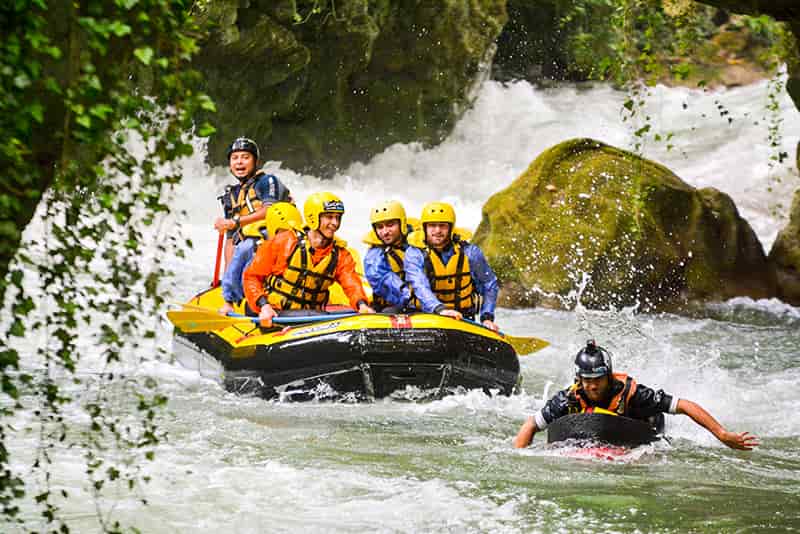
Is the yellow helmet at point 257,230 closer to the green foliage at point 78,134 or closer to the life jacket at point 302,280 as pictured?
the life jacket at point 302,280

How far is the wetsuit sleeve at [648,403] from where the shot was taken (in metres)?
6.00

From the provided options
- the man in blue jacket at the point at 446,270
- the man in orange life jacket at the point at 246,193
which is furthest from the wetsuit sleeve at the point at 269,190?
the man in blue jacket at the point at 446,270

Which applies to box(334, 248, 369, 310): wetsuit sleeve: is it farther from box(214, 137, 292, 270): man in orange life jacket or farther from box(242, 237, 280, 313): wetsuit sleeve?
box(214, 137, 292, 270): man in orange life jacket

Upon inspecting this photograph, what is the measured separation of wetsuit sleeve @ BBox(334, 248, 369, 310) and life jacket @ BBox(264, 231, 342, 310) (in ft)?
0.17

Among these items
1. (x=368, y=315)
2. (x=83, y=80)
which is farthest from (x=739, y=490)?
(x=83, y=80)

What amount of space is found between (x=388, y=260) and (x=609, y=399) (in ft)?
9.15

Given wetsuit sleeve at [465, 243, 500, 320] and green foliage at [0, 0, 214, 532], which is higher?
wetsuit sleeve at [465, 243, 500, 320]

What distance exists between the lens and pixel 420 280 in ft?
26.5

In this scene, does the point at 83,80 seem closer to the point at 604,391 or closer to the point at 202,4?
the point at 202,4

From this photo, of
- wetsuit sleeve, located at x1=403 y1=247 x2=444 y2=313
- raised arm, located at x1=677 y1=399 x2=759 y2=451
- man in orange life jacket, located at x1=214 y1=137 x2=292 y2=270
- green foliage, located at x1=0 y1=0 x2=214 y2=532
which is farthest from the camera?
man in orange life jacket, located at x1=214 y1=137 x2=292 y2=270

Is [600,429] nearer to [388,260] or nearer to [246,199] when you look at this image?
[388,260]

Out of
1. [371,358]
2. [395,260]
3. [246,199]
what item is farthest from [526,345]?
[246,199]

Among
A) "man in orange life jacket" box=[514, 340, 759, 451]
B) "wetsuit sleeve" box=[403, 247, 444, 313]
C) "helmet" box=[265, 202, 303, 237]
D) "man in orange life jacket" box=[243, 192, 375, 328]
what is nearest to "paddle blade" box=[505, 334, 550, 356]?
"wetsuit sleeve" box=[403, 247, 444, 313]

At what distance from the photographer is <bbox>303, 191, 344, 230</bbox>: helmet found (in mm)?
7895
